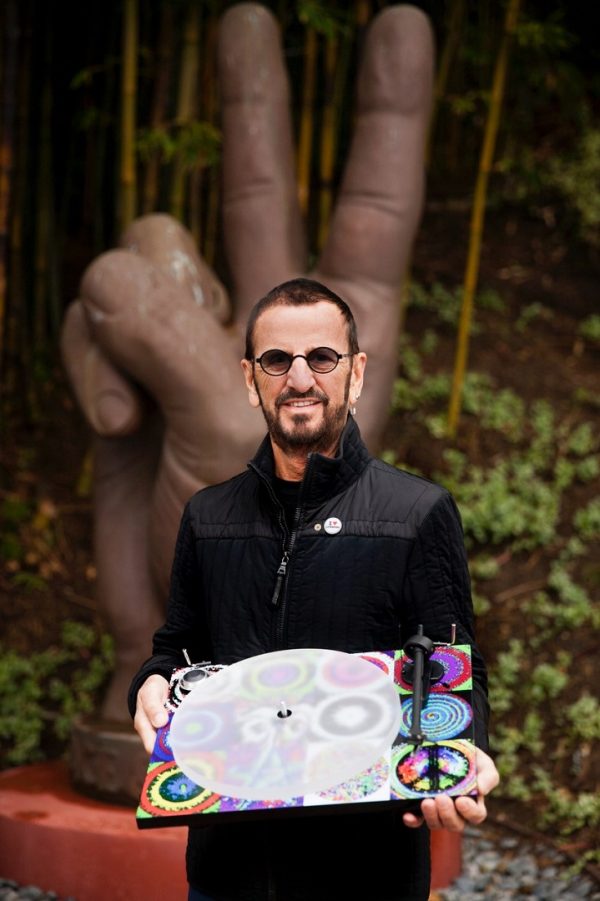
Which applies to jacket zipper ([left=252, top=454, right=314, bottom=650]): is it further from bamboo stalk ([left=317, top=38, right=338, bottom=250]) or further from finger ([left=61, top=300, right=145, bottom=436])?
bamboo stalk ([left=317, top=38, right=338, bottom=250])

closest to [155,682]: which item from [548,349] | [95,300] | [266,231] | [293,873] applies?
[293,873]

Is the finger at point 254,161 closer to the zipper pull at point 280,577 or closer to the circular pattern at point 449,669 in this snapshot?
the zipper pull at point 280,577

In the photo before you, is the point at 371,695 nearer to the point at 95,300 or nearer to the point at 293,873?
the point at 293,873

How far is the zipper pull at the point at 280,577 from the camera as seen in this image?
1500mm

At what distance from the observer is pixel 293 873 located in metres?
1.41

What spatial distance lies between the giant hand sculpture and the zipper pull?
161cm

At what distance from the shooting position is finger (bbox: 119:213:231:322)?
3297 millimetres

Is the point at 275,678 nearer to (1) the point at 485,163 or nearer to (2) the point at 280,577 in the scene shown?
(2) the point at 280,577

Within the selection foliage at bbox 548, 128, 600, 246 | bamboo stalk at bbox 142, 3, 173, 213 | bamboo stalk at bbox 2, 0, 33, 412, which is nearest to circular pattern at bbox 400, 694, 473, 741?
bamboo stalk at bbox 142, 3, 173, 213

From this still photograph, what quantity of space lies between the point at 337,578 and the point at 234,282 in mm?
2032

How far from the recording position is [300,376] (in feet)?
4.87

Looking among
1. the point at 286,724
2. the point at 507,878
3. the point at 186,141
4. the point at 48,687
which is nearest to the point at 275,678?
the point at 286,724

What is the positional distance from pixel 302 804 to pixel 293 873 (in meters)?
0.21

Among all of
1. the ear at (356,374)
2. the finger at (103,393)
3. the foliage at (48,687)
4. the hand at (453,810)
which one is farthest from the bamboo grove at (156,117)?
the hand at (453,810)
